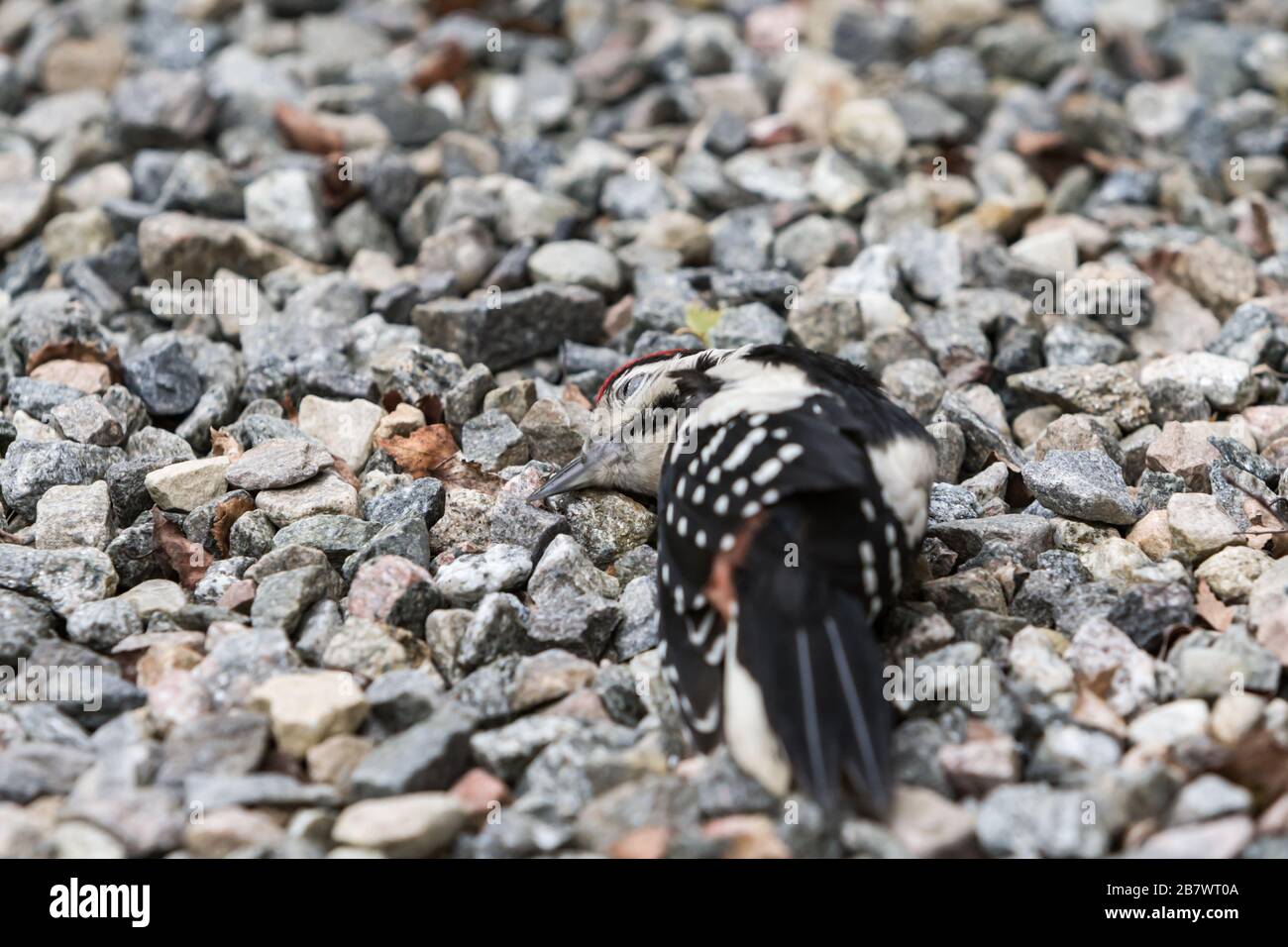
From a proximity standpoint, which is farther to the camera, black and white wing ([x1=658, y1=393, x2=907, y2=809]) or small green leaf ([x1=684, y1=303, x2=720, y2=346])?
small green leaf ([x1=684, y1=303, x2=720, y2=346])

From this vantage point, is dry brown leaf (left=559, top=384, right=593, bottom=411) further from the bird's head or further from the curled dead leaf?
the curled dead leaf

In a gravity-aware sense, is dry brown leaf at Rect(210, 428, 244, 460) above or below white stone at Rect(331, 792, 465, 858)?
above

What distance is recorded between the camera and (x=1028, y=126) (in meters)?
5.80

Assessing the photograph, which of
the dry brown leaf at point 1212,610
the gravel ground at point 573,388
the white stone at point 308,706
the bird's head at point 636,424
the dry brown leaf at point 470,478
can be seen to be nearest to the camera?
the gravel ground at point 573,388

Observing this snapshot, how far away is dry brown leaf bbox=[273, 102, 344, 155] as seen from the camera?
557cm

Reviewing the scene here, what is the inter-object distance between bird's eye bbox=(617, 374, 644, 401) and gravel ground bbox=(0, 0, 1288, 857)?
237 millimetres

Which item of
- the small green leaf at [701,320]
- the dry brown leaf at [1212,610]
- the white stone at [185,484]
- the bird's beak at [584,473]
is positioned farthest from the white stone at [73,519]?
the dry brown leaf at [1212,610]

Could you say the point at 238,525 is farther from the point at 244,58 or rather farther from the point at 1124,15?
the point at 1124,15

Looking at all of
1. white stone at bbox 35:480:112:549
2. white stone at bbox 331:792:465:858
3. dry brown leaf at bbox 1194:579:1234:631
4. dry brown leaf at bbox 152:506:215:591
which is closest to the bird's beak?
dry brown leaf at bbox 152:506:215:591

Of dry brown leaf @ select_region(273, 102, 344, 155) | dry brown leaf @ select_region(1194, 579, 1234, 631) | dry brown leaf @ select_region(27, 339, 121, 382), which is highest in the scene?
dry brown leaf @ select_region(273, 102, 344, 155)

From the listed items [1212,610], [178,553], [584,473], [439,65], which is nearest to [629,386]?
[584,473]

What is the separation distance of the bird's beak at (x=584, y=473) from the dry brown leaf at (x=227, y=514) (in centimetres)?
76

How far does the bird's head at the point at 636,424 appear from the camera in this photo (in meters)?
3.63

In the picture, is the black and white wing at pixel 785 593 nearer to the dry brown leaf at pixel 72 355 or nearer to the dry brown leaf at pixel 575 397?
the dry brown leaf at pixel 575 397
